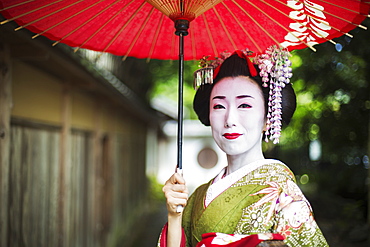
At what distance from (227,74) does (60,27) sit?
112cm

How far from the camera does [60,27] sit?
2496mm

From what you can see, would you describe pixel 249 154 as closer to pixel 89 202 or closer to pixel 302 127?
pixel 89 202

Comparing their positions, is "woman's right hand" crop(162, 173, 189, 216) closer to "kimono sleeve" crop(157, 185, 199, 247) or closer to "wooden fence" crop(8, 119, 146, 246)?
"kimono sleeve" crop(157, 185, 199, 247)

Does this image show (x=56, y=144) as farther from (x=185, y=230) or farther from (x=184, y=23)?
(x=184, y=23)

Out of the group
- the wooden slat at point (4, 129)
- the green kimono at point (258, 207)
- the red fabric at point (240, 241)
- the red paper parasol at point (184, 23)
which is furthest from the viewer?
the wooden slat at point (4, 129)

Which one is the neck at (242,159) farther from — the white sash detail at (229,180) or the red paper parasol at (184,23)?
the red paper parasol at (184,23)

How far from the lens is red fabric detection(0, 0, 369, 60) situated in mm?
2207

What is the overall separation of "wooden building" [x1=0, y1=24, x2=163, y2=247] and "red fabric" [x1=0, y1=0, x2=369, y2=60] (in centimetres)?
76

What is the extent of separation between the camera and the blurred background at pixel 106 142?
404 cm

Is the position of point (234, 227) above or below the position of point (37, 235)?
above

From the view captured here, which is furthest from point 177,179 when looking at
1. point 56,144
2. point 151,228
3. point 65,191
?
point 151,228

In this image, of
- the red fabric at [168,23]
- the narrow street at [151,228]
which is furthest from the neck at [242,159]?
the narrow street at [151,228]

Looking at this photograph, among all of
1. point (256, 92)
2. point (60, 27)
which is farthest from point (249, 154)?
point (60, 27)

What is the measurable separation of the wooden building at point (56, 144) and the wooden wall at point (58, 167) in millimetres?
11
